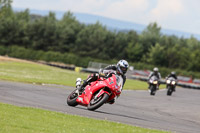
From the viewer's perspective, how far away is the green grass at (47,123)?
8.94 m

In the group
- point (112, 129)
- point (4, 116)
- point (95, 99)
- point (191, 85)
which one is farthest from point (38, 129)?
point (191, 85)

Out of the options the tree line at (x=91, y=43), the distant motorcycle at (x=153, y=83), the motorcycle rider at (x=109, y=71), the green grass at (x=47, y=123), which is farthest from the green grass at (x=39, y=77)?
the tree line at (x=91, y=43)

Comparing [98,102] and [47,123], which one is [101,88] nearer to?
[98,102]

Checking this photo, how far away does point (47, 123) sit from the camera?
9859 millimetres

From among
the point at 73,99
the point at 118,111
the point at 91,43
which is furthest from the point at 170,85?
the point at 91,43

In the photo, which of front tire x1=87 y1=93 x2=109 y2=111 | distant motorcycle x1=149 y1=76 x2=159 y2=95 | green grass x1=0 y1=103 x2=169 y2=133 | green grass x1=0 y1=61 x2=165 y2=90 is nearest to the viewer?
green grass x1=0 y1=103 x2=169 y2=133

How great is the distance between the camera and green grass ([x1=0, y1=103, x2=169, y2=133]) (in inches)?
352

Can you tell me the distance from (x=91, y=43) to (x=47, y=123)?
9312 centimetres

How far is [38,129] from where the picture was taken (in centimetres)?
891

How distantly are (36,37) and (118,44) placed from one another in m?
21.1

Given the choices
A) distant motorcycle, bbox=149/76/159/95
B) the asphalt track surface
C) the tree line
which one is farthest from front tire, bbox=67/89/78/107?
the tree line

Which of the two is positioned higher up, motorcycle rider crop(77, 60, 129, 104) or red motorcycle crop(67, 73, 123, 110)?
motorcycle rider crop(77, 60, 129, 104)

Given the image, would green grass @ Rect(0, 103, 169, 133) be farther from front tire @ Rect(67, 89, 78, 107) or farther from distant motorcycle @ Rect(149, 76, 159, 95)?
distant motorcycle @ Rect(149, 76, 159, 95)

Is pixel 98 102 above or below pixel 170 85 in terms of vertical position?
above
